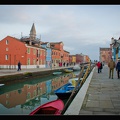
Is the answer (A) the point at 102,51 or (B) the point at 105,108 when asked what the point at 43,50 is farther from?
(A) the point at 102,51

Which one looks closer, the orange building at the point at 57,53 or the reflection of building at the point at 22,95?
the reflection of building at the point at 22,95

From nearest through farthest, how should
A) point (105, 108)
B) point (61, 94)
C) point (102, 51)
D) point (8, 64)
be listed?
point (105, 108), point (61, 94), point (8, 64), point (102, 51)

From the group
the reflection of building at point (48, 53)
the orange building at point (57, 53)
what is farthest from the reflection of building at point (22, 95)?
the orange building at point (57, 53)

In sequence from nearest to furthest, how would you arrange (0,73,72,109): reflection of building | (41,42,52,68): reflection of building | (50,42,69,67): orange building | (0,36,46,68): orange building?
(0,73,72,109): reflection of building < (0,36,46,68): orange building < (41,42,52,68): reflection of building < (50,42,69,67): orange building

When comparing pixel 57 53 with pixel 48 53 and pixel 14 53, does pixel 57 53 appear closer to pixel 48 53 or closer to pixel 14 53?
pixel 48 53

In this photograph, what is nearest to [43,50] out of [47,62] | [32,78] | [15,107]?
[47,62]

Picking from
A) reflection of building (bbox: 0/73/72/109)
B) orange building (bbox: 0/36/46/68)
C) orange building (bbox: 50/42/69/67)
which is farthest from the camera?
orange building (bbox: 50/42/69/67)

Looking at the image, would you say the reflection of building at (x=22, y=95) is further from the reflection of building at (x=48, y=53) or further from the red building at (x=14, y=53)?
the reflection of building at (x=48, y=53)

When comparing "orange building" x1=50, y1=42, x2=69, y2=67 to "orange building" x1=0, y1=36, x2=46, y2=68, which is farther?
"orange building" x1=50, y1=42, x2=69, y2=67

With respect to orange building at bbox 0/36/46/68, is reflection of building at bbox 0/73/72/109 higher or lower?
lower

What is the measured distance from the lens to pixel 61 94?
1062cm

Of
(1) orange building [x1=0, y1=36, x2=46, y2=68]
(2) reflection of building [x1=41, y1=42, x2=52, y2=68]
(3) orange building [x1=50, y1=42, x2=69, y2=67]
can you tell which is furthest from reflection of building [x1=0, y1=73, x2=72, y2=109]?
(3) orange building [x1=50, y1=42, x2=69, y2=67]

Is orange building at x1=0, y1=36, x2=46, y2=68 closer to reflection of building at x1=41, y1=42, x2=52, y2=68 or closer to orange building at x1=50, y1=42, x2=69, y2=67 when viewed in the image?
reflection of building at x1=41, y1=42, x2=52, y2=68
